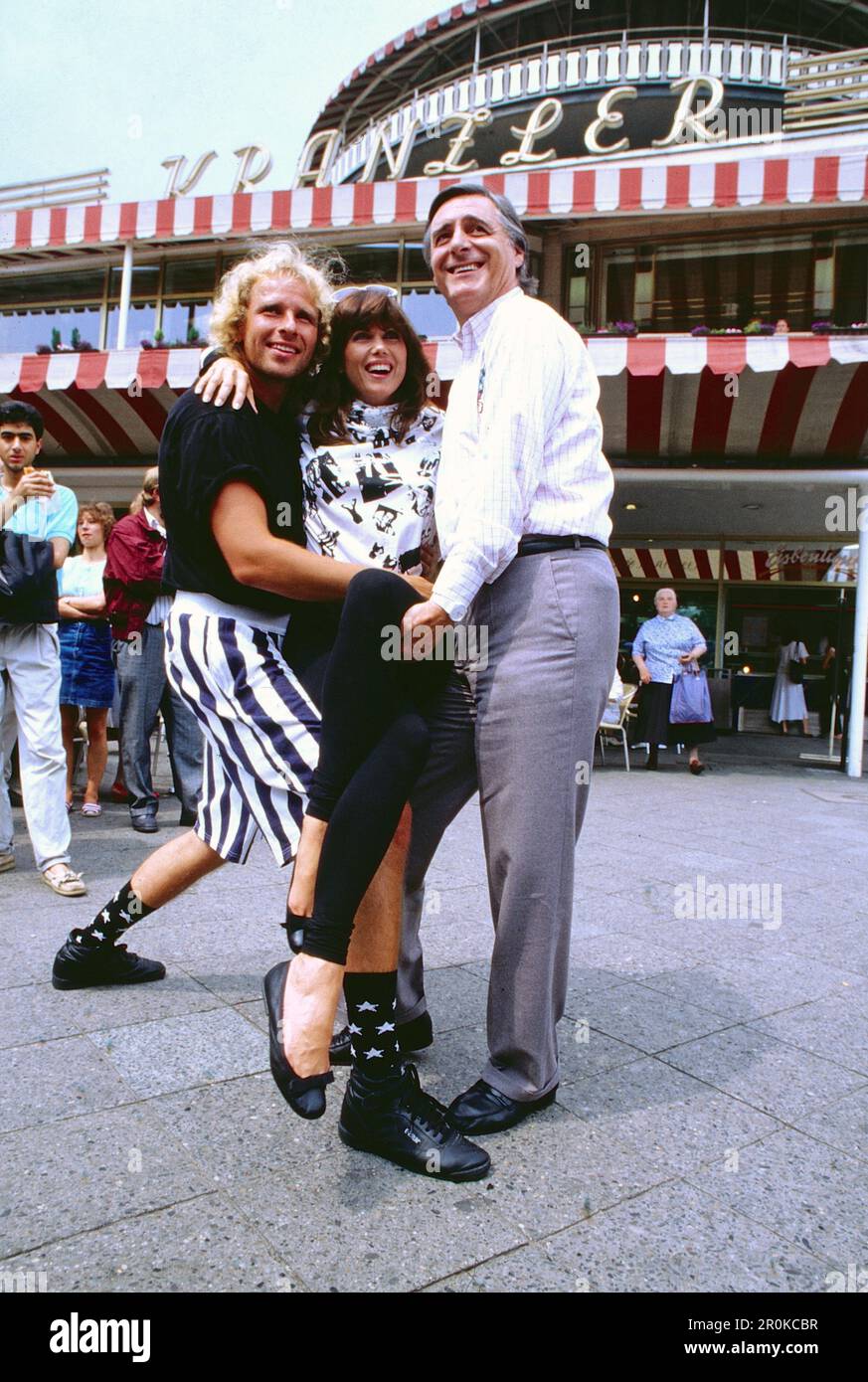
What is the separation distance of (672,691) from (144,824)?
5605 millimetres

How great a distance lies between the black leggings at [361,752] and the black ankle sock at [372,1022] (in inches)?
5.1

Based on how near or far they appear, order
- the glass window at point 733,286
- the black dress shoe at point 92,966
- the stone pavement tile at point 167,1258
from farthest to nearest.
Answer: the glass window at point 733,286, the black dress shoe at point 92,966, the stone pavement tile at point 167,1258

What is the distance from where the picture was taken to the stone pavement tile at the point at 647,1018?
2.57 metres

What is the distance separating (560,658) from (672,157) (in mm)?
14050

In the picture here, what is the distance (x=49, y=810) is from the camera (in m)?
3.97

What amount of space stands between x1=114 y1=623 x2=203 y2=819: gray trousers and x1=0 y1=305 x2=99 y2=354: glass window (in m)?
10.2

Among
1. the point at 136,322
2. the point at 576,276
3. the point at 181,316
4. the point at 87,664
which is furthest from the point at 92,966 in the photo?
the point at 136,322

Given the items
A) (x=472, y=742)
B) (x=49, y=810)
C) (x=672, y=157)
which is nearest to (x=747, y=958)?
(x=472, y=742)

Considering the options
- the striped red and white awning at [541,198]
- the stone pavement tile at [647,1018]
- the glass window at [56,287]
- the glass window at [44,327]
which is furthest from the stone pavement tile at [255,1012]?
the glass window at [56,287]

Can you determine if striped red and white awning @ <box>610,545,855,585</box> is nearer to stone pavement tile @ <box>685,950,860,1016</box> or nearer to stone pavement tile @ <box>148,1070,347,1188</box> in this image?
stone pavement tile @ <box>685,950,860,1016</box>

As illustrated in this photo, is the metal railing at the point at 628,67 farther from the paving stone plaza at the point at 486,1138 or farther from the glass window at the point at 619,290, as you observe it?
the paving stone plaza at the point at 486,1138

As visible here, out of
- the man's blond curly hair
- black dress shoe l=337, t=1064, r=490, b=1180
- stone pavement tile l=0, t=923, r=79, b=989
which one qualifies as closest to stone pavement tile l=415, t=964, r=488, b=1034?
black dress shoe l=337, t=1064, r=490, b=1180

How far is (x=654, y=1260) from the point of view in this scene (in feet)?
5.18
